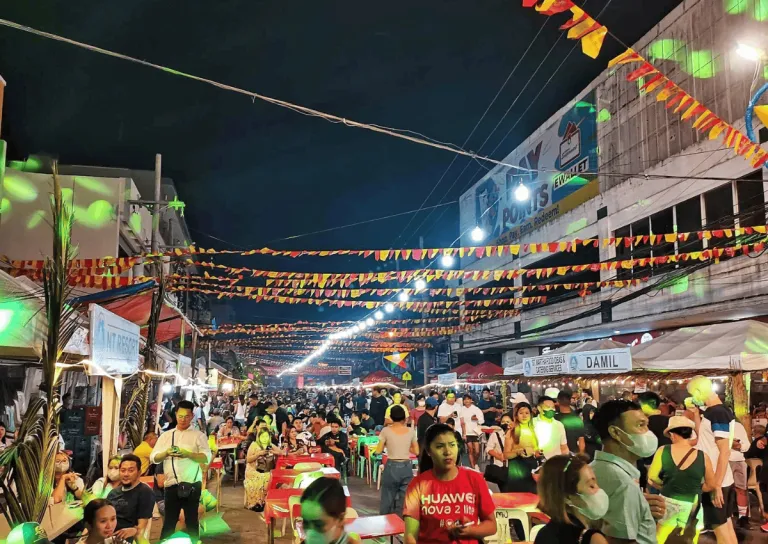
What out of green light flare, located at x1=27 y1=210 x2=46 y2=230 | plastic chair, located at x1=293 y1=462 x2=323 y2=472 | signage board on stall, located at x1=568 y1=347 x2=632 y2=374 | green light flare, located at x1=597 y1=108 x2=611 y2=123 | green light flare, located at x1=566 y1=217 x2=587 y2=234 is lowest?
plastic chair, located at x1=293 y1=462 x2=323 y2=472

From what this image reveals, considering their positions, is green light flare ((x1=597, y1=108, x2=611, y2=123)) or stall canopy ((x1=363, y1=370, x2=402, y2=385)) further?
stall canopy ((x1=363, y1=370, x2=402, y2=385))

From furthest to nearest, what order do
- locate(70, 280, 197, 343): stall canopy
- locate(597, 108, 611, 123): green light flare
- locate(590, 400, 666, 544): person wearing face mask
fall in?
1. locate(597, 108, 611, 123): green light flare
2. locate(70, 280, 197, 343): stall canopy
3. locate(590, 400, 666, 544): person wearing face mask

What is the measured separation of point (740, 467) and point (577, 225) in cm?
1929

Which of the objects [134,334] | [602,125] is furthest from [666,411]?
[602,125]

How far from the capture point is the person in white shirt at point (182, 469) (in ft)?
23.6

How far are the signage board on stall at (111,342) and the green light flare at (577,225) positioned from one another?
22.0 m

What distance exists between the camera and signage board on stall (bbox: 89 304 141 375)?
23.9 feet

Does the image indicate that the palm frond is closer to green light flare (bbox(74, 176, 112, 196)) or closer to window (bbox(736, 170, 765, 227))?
green light flare (bbox(74, 176, 112, 196))

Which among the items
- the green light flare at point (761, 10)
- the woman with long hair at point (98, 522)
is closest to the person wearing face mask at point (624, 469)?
the woman with long hair at point (98, 522)

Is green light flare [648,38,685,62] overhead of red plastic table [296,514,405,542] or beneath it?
overhead

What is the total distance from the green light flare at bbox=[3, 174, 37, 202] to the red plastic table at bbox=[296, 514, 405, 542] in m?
18.5

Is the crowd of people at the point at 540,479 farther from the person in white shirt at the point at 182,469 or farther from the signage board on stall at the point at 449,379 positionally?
the signage board on stall at the point at 449,379

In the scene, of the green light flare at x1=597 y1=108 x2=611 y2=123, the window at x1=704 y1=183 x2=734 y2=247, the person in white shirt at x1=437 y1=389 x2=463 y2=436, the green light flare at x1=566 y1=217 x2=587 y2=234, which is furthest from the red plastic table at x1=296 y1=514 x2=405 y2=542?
the green light flare at x1=566 y1=217 x2=587 y2=234

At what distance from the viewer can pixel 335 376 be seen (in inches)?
4510
